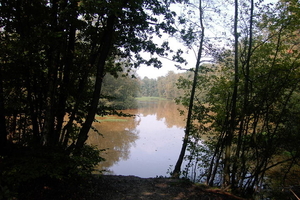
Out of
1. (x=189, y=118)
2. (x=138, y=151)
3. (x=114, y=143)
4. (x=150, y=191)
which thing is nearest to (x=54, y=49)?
(x=150, y=191)

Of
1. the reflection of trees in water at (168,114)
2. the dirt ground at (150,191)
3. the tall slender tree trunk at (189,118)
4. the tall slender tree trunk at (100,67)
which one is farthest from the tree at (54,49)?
the reflection of trees in water at (168,114)

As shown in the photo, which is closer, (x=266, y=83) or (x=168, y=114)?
(x=266, y=83)

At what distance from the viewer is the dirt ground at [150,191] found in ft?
16.5

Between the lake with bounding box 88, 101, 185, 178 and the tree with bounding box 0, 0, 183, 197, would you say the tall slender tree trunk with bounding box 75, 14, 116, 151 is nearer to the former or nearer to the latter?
the tree with bounding box 0, 0, 183, 197

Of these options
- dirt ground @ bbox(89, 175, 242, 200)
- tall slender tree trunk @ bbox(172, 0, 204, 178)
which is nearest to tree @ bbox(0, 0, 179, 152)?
dirt ground @ bbox(89, 175, 242, 200)

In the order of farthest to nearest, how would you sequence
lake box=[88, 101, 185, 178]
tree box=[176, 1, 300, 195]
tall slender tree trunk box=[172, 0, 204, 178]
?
1. lake box=[88, 101, 185, 178]
2. tall slender tree trunk box=[172, 0, 204, 178]
3. tree box=[176, 1, 300, 195]

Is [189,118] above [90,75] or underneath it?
underneath

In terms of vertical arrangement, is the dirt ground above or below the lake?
above

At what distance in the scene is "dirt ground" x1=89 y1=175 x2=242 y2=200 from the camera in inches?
198

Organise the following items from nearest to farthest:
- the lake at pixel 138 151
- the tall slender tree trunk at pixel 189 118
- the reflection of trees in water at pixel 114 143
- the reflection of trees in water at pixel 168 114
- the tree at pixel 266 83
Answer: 1. the tree at pixel 266 83
2. the tall slender tree trunk at pixel 189 118
3. the lake at pixel 138 151
4. the reflection of trees in water at pixel 114 143
5. the reflection of trees in water at pixel 168 114

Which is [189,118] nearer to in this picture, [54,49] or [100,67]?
[100,67]

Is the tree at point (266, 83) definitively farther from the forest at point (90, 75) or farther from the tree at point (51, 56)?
the tree at point (51, 56)

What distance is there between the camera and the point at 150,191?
566 centimetres

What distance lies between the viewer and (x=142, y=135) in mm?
19469
